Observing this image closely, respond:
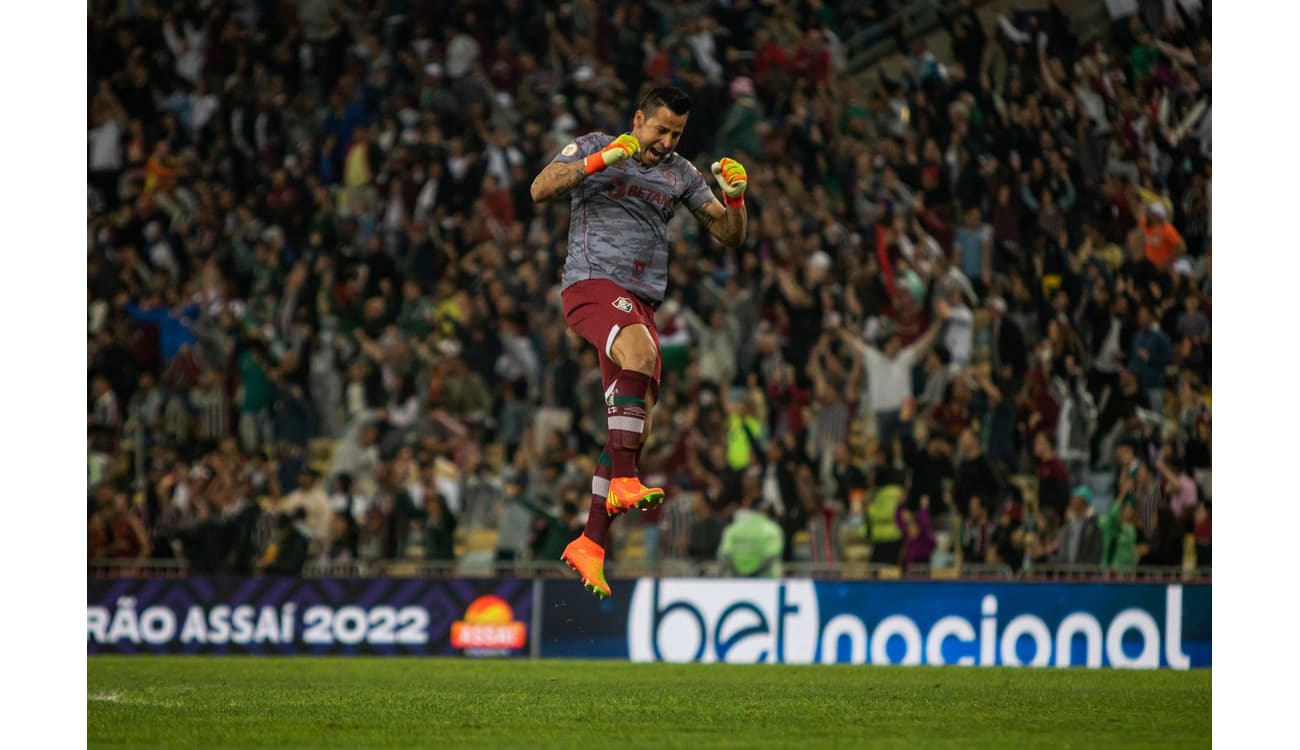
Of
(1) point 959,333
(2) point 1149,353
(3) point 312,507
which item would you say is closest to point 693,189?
(2) point 1149,353

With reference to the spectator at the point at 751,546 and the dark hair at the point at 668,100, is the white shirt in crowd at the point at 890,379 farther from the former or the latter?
the dark hair at the point at 668,100

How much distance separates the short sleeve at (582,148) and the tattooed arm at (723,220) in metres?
0.76

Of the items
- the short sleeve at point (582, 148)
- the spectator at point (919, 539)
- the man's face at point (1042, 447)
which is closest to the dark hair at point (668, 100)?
the short sleeve at point (582, 148)

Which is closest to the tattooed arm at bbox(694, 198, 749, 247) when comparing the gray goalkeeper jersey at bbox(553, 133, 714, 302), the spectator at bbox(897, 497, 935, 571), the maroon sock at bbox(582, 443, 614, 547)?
the gray goalkeeper jersey at bbox(553, 133, 714, 302)

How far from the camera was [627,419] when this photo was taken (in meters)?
9.38

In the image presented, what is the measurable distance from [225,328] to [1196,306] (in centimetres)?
1023

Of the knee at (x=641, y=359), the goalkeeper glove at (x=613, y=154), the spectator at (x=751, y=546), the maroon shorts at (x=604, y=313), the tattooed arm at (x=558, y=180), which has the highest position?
the goalkeeper glove at (x=613, y=154)

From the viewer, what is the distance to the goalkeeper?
30.4 ft

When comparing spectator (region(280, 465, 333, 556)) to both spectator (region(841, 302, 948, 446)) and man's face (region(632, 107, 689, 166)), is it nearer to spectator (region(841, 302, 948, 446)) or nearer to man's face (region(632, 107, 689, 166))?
spectator (region(841, 302, 948, 446))

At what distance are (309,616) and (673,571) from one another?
3.41 meters

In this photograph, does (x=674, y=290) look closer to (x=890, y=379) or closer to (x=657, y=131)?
(x=890, y=379)

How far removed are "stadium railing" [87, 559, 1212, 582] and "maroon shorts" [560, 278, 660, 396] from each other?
6.13 meters

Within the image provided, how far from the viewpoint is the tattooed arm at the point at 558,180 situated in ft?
29.5

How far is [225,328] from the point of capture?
63.9 feet
